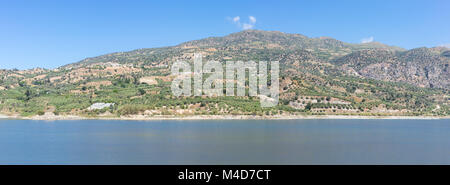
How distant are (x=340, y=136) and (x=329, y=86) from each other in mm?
49158

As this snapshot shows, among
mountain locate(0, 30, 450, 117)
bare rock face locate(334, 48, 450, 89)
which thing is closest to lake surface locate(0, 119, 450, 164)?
mountain locate(0, 30, 450, 117)

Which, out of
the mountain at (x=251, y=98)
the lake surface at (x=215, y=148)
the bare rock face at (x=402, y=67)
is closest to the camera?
the lake surface at (x=215, y=148)

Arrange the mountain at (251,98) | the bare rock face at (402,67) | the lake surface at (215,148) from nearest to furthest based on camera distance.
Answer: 1. the lake surface at (215,148)
2. the mountain at (251,98)
3. the bare rock face at (402,67)

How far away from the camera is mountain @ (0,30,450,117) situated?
66325 millimetres

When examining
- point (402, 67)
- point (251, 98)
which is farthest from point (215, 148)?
point (402, 67)

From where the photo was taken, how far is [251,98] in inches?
2864

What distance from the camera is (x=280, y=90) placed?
77.3 m

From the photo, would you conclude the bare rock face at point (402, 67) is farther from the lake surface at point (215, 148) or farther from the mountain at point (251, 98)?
the lake surface at point (215, 148)

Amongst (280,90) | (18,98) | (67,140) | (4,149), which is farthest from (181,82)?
(4,149)

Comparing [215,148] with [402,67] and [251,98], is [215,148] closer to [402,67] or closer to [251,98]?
[251,98]

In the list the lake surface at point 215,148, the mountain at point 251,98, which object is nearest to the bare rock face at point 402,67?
the mountain at point 251,98

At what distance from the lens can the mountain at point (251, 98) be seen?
6633 cm

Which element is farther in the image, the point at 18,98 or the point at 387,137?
the point at 18,98
